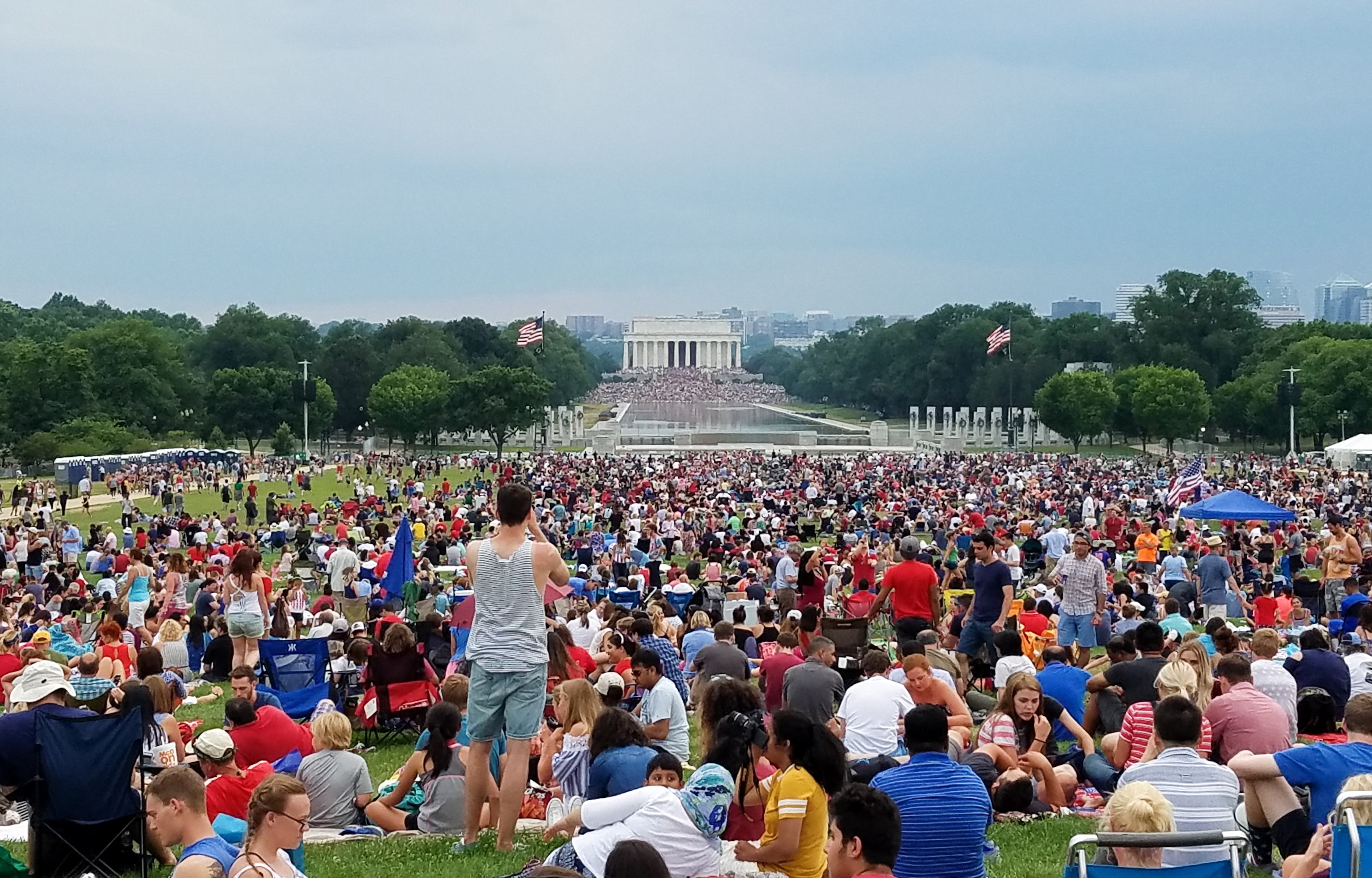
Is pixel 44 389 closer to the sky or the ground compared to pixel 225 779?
closer to the sky

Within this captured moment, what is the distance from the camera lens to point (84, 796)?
→ 6.60 meters

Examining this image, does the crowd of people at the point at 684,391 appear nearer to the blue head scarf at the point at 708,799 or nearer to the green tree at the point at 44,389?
the green tree at the point at 44,389

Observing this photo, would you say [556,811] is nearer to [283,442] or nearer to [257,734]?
[257,734]

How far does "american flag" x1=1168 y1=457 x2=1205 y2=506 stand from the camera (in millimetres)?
29203

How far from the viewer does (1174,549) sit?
21672 mm

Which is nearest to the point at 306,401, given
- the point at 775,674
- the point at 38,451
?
the point at 38,451

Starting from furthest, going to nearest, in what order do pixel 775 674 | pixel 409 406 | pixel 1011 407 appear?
pixel 1011 407 < pixel 409 406 < pixel 775 674

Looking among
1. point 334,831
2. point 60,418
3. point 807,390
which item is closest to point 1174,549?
point 334,831

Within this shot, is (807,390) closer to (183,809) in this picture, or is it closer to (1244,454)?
(1244,454)

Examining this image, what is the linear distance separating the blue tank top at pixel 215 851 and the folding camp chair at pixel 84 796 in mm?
1243

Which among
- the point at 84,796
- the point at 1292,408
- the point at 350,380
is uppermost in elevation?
the point at 350,380

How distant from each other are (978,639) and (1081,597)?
5.30ft

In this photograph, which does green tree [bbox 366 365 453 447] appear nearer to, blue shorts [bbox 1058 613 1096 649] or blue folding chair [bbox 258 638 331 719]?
blue shorts [bbox 1058 613 1096 649]

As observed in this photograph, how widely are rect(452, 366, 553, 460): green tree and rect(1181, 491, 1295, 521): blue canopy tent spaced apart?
53.4 m
